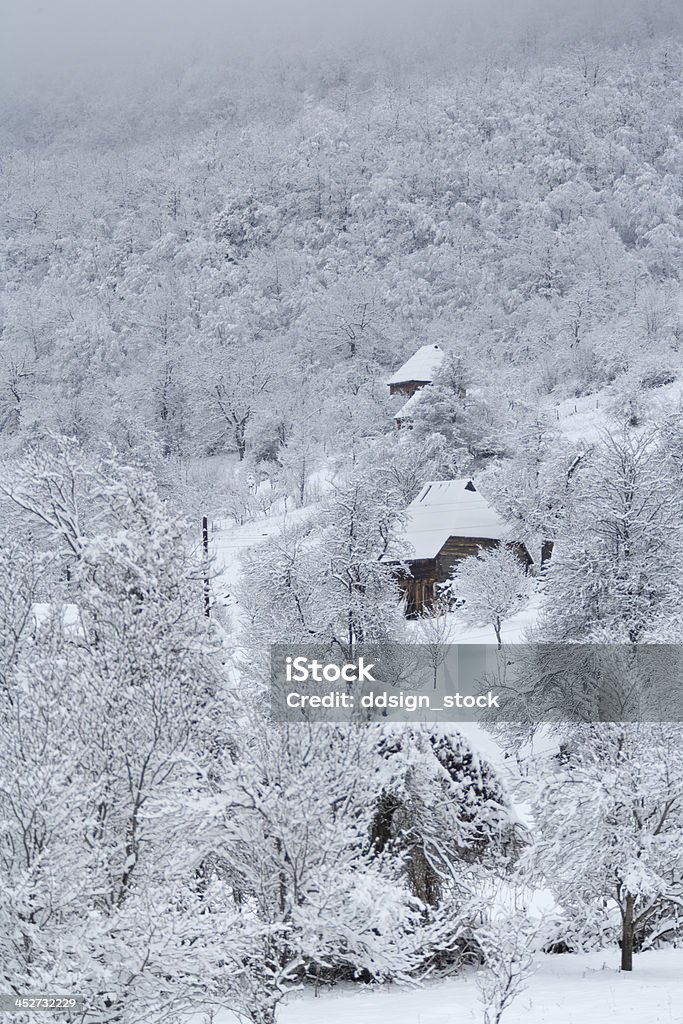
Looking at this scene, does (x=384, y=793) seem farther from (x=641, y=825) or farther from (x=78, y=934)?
(x=78, y=934)

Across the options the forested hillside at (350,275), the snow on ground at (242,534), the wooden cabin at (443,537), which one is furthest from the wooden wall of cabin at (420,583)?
the forested hillside at (350,275)

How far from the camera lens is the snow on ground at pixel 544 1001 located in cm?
1423

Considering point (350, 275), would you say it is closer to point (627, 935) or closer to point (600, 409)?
point (600, 409)

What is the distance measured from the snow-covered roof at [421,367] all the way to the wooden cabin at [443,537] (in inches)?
1228

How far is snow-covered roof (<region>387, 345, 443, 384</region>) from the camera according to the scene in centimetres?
8231

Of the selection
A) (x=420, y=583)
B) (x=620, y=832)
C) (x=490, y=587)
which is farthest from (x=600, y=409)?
(x=620, y=832)

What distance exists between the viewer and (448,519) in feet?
161

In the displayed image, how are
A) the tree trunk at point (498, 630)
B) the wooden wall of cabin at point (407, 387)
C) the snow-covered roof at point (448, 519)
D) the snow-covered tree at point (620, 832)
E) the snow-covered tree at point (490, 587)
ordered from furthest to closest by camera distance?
the wooden wall of cabin at point (407, 387), the snow-covered roof at point (448, 519), the snow-covered tree at point (490, 587), the tree trunk at point (498, 630), the snow-covered tree at point (620, 832)

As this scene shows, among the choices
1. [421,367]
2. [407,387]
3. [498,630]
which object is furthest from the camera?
[421,367]

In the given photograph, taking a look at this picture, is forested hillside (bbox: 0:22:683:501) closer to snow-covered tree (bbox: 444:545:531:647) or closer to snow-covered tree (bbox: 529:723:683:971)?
snow-covered tree (bbox: 444:545:531:647)

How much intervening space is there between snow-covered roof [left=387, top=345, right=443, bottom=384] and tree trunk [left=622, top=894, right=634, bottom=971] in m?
64.9

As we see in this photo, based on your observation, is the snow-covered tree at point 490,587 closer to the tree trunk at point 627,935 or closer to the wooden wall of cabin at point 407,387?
the tree trunk at point 627,935

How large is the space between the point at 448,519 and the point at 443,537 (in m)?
1.58

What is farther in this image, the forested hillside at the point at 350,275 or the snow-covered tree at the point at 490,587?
the forested hillside at the point at 350,275
